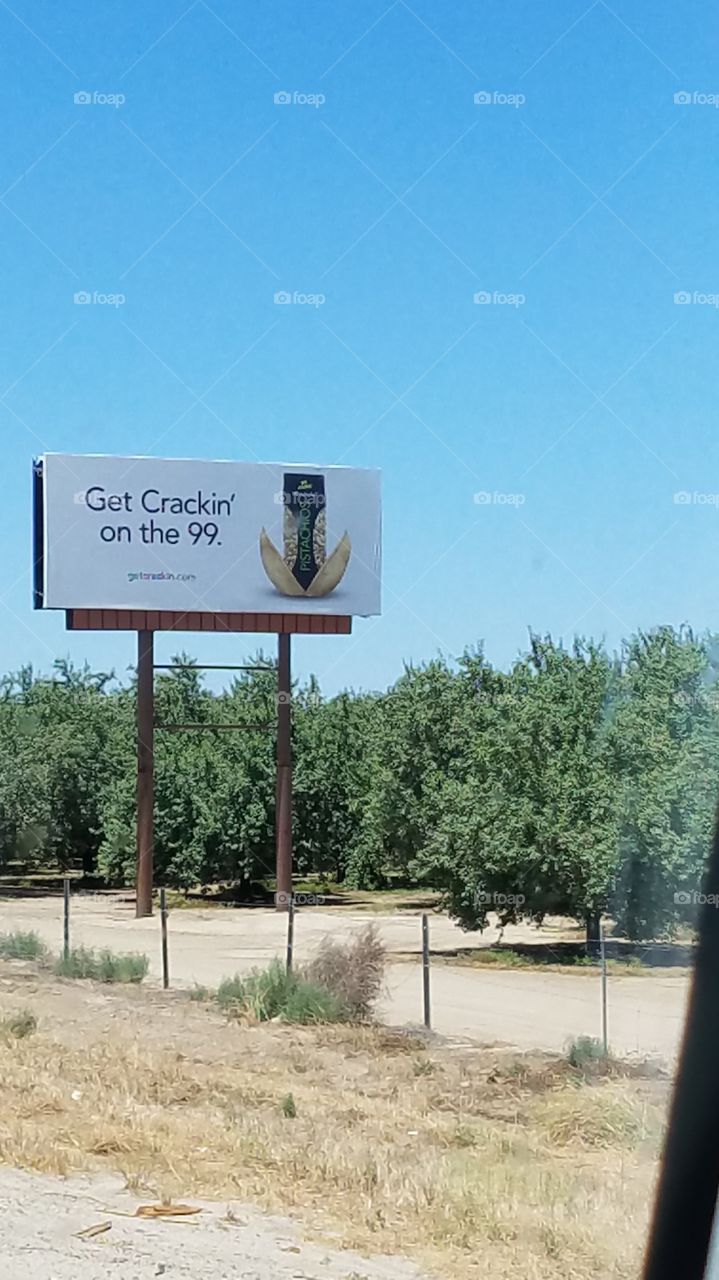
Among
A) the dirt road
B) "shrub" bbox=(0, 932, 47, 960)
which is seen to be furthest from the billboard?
the dirt road

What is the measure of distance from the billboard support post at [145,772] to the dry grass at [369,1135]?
19523 mm

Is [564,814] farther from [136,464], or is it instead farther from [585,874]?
[136,464]

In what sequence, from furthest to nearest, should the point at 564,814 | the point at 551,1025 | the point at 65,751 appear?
the point at 65,751, the point at 564,814, the point at 551,1025

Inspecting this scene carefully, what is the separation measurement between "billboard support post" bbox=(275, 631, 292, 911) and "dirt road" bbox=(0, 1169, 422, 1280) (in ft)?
90.8

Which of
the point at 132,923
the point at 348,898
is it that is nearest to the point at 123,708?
the point at 348,898

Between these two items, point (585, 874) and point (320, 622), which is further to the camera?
point (320, 622)

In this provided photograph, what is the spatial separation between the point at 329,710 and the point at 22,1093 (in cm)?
4061

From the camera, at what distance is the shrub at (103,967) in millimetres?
20969

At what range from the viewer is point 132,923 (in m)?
35.6
